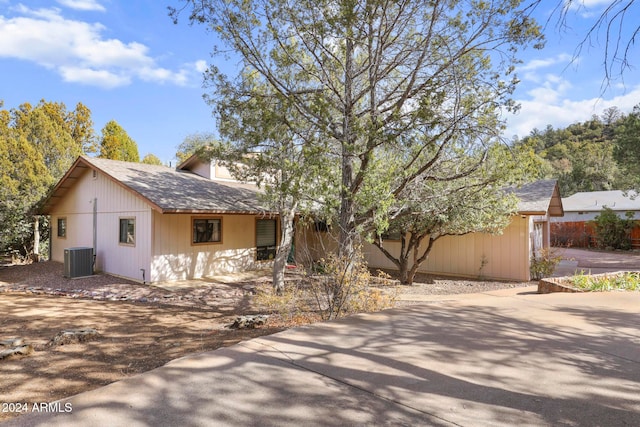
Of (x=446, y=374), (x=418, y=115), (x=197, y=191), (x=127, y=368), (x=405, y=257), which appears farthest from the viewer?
(x=197, y=191)

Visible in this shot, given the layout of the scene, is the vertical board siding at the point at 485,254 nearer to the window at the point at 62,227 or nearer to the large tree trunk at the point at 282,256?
the large tree trunk at the point at 282,256

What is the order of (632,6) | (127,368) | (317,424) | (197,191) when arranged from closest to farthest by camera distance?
(317,424), (632,6), (127,368), (197,191)

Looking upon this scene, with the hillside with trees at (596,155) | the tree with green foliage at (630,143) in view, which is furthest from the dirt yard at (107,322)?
the hillside with trees at (596,155)

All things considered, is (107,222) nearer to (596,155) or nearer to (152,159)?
(152,159)

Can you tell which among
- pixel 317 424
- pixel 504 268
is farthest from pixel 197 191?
pixel 317 424

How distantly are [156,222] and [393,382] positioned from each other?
9.68m

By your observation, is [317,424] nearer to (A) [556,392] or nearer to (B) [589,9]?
(A) [556,392]

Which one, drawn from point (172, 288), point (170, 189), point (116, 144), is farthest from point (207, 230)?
point (116, 144)

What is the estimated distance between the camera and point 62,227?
15.0 meters

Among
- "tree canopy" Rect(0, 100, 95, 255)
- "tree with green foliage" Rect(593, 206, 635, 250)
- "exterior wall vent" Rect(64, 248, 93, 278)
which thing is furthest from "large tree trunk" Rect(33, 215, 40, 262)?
"tree with green foliage" Rect(593, 206, 635, 250)

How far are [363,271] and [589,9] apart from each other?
503cm

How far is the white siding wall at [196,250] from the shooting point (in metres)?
11.2

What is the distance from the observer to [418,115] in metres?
6.23

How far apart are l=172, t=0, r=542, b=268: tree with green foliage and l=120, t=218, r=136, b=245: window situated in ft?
19.9
